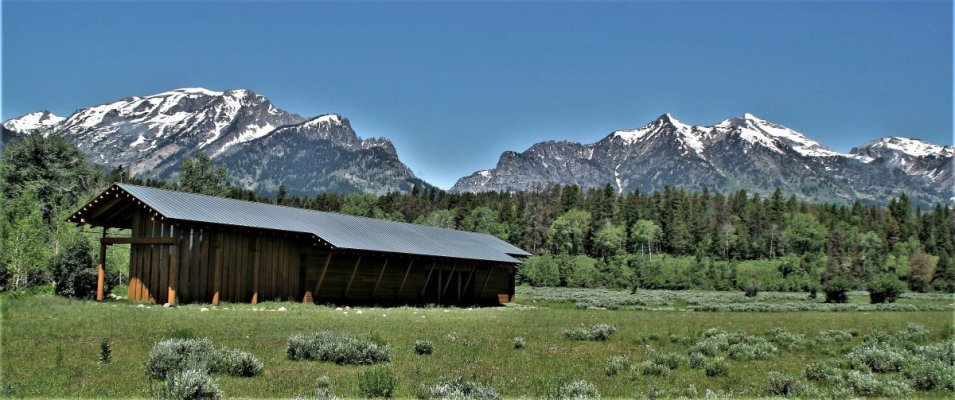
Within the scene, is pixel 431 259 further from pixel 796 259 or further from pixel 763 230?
pixel 763 230

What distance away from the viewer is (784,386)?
1196 centimetres

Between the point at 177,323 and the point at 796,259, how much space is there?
4258 inches

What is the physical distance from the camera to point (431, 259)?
132 feet

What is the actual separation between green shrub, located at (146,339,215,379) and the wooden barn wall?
17656mm

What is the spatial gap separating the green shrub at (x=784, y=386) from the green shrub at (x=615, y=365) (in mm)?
2779

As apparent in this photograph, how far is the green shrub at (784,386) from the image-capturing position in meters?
11.7

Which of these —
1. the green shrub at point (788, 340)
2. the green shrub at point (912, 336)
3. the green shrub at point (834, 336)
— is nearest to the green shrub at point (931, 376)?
the green shrub at point (788, 340)

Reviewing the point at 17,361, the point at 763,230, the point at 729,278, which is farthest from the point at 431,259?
the point at 763,230

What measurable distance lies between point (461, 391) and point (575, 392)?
1852 millimetres

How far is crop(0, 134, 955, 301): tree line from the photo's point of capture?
7124 cm

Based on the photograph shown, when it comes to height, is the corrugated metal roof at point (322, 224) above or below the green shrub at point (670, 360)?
above

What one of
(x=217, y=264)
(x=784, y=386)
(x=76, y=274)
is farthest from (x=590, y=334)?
(x=76, y=274)

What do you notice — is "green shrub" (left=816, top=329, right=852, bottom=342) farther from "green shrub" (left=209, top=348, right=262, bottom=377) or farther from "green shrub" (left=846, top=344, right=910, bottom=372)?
"green shrub" (left=209, top=348, right=262, bottom=377)

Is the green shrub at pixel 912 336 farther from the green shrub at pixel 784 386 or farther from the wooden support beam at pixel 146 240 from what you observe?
the wooden support beam at pixel 146 240
